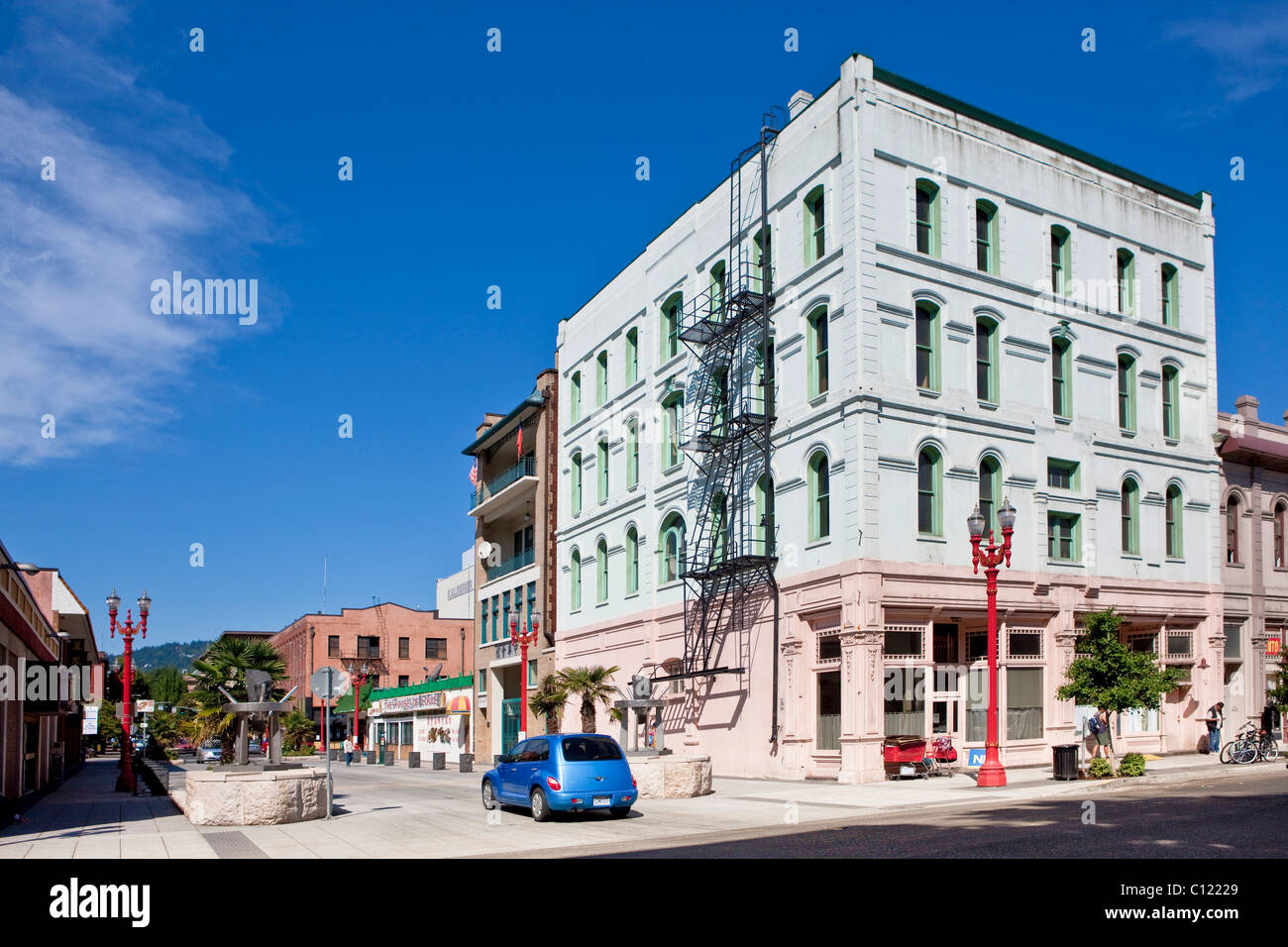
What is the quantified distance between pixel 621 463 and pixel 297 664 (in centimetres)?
6516

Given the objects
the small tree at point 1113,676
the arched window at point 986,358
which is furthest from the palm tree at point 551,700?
the small tree at point 1113,676

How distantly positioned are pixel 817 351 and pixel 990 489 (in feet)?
19.7

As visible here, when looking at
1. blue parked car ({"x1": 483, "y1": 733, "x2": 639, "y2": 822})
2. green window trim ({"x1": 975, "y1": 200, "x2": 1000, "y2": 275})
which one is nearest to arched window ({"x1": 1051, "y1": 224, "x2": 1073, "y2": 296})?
green window trim ({"x1": 975, "y1": 200, "x2": 1000, "y2": 275})

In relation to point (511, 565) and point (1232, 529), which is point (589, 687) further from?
point (1232, 529)

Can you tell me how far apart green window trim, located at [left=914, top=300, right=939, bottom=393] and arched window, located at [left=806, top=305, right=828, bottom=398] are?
244 cm

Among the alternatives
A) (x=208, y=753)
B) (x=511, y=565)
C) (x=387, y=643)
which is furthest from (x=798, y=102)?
(x=387, y=643)

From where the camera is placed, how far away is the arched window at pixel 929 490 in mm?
30406

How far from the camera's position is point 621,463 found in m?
44.0

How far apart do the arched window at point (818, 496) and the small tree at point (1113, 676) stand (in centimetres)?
697

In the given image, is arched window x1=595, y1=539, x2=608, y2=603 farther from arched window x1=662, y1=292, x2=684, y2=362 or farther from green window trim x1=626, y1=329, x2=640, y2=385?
arched window x1=662, y1=292, x2=684, y2=362

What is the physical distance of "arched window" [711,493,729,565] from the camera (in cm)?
3609

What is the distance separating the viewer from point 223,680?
40.3 meters

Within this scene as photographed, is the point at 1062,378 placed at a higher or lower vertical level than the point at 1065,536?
higher

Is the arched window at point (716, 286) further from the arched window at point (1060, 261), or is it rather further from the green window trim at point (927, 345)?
the arched window at point (1060, 261)
